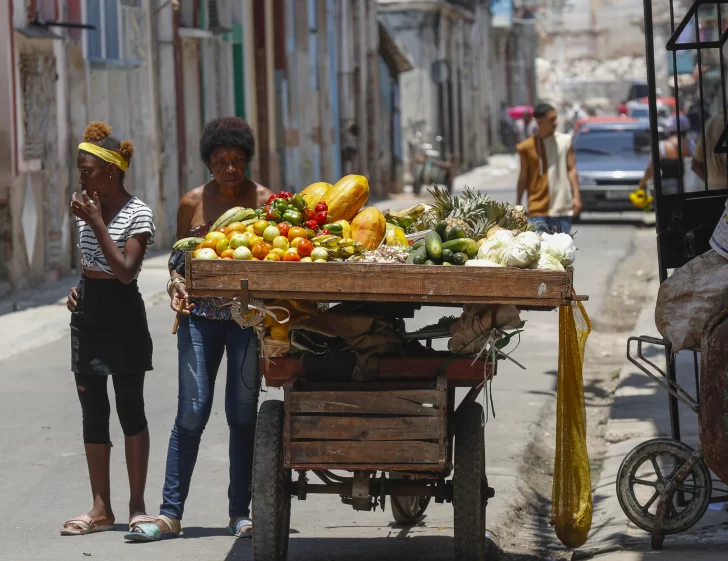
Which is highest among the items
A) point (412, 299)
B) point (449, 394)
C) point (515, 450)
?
point (412, 299)

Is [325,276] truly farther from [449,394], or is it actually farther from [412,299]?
[449,394]

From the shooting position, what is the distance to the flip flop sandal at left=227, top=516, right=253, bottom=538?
602cm

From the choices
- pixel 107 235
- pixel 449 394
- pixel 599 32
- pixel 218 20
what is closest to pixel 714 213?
pixel 449 394

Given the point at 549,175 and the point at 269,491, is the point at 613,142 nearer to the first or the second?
the point at 549,175

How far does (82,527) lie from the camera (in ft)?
19.9

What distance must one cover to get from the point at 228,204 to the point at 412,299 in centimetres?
135

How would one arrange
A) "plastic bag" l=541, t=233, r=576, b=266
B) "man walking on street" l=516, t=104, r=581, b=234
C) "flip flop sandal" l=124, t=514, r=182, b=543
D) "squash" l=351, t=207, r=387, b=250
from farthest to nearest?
"man walking on street" l=516, t=104, r=581, b=234
"flip flop sandal" l=124, t=514, r=182, b=543
"squash" l=351, t=207, r=387, b=250
"plastic bag" l=541, t=233, r=576, b=266

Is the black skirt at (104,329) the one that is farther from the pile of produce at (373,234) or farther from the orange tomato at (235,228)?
the orange tomato at (235,228)

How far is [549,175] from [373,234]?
6774 millimetres

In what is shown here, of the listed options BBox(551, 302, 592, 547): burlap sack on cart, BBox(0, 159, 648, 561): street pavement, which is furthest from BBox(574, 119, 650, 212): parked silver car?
BBox(551, 302, 592, 547): burlap sack on cart

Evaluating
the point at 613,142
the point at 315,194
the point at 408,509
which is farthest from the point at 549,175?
the point at 613,142

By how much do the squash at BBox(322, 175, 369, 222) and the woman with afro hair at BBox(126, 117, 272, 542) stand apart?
1.62 ft

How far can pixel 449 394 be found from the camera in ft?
18.0

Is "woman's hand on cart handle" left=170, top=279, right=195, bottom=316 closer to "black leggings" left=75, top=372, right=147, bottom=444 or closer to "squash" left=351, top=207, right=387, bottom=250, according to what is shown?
"black leggings" left=75, top=372, right=147, bottom=444
